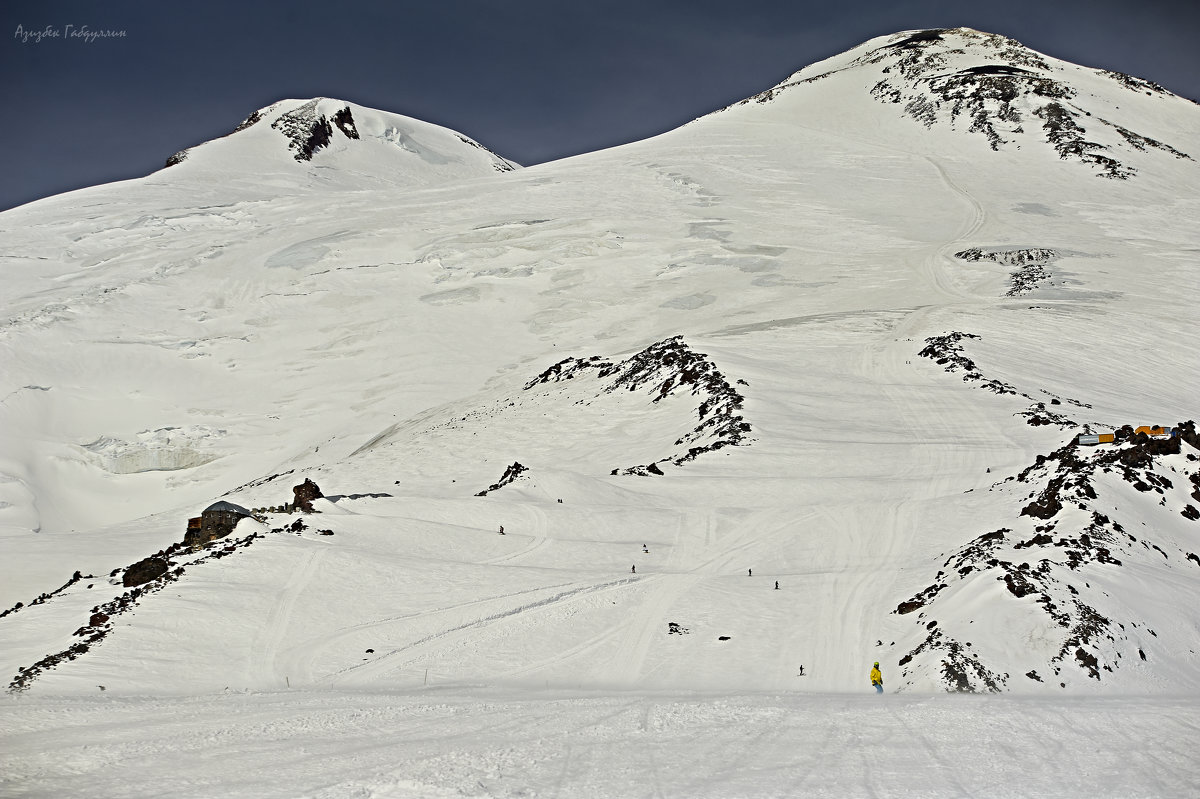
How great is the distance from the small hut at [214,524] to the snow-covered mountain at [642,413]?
352 millimetres

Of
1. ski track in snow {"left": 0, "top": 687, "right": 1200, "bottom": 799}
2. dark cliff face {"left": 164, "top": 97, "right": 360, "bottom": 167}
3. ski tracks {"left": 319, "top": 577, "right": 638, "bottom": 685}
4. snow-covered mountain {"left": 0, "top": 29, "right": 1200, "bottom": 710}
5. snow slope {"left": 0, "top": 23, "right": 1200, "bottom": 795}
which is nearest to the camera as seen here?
ski track in snow {"left": 0, "top": 687, "right": 1200, "bottom": 799}

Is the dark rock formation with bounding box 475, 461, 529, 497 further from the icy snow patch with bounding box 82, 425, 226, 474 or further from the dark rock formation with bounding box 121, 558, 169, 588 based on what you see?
the icy snow patch with bounding box 82, 425, 226, 474

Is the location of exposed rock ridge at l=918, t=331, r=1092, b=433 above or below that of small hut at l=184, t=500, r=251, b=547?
above

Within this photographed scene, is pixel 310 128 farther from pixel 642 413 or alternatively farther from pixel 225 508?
pixel 225 508

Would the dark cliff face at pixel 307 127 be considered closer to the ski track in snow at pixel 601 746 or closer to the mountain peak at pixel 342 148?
the mountain peak at pixel 342 148

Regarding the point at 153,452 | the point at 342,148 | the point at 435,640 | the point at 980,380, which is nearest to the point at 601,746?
the point at 435,640

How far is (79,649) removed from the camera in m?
17.0

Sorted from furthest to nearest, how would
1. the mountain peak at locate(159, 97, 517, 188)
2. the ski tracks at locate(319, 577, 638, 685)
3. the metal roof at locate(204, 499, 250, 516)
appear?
the mountain peak at locate(159, 97, 517, 188), the metal roof at locate(204, 499, 250, 516), the ski tracks at locate(319, 577, 638, 685)

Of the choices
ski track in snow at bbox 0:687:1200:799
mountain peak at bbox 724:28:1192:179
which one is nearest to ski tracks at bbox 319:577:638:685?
ski track in snow at bbox 0:687:1200:799

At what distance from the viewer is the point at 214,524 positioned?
73.5 ft

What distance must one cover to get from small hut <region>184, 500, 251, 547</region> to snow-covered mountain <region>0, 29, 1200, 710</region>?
35cm

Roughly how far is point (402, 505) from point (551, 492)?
4153 mm

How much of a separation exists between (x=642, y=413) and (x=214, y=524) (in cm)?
1838

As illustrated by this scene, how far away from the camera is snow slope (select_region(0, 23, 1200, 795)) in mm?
17328
